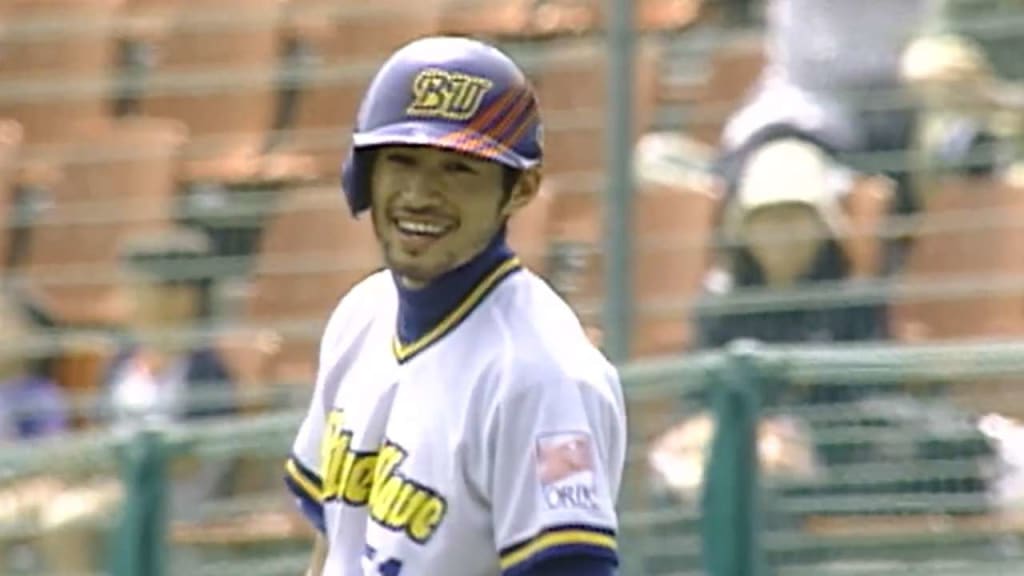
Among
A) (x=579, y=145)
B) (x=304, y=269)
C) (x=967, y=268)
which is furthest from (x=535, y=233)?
(x=967, y=268)

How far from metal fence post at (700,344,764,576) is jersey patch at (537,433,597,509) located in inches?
84.8

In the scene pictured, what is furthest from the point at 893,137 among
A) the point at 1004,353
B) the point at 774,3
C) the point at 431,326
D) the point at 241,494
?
the point at 431,326

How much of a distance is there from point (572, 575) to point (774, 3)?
3.29 meters

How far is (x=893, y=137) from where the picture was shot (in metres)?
5.93

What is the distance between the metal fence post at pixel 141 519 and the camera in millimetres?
5383

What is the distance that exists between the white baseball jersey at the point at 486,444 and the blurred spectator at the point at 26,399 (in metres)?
3.15

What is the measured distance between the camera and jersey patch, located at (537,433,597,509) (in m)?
3.06

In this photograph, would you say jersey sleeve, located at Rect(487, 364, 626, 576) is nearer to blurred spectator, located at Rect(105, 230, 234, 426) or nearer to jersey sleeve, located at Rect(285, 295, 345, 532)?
jersey sleeve, located at Rect(285, 295, 345, 532)

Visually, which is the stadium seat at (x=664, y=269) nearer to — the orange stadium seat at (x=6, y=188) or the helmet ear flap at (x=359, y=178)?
the orange stadium seat at (x=6, y=188)

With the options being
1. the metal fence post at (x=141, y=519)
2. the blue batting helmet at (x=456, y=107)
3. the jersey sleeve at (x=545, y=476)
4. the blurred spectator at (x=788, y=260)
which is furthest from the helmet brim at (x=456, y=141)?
the blurred spectator at (x=788, y=260)

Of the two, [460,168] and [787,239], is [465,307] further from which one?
[787,239]

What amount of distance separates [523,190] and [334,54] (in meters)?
3.83

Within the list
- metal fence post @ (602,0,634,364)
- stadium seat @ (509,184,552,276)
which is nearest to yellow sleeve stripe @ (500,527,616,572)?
metal fence post @ (602,0,634,364)

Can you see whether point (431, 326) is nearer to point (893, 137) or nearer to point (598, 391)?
point (598, 391)
